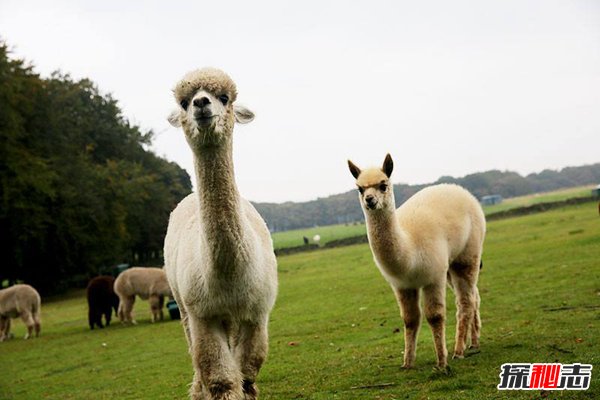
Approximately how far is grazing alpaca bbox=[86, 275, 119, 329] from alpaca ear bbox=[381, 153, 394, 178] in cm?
1393

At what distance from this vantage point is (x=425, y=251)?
6.83 m

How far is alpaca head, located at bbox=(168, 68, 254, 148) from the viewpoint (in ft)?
12.9

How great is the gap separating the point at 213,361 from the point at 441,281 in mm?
3515

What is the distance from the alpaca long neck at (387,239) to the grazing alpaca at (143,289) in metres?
11.7

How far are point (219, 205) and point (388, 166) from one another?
3.20 metres

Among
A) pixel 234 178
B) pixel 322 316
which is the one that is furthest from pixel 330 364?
pixel 322 316

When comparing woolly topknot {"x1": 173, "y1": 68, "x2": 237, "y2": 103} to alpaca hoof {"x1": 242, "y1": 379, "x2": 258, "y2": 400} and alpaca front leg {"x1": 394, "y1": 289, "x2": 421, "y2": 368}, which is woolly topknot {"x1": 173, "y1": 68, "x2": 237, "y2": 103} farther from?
alpaca front leg {"x1": 394, "y1": 289, "x2": 421, "y2": 368}

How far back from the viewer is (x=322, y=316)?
13.0 m

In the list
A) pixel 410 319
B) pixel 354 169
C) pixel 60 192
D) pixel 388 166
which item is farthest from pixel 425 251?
pixel 60 192

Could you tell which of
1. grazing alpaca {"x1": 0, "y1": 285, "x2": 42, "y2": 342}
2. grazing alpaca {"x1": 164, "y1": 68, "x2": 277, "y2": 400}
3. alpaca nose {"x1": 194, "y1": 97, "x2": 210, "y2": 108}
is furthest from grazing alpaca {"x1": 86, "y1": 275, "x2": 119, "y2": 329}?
alpaca nose {"x1": 194, "y1": 97, "x2": 210, "y2": 108}

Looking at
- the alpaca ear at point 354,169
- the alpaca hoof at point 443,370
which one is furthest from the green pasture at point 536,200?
the alpaca hoof at point 443,370

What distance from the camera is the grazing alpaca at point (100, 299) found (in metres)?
18.2

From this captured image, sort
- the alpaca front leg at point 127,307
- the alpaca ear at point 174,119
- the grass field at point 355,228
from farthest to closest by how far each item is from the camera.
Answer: the grass field at point 355,228 < the alpaca front leg at point 127,307 < the alpaca ear at point 174,119

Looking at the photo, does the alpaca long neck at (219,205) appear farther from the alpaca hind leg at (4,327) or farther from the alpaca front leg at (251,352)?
the alpaca hind leg at (4,327)
